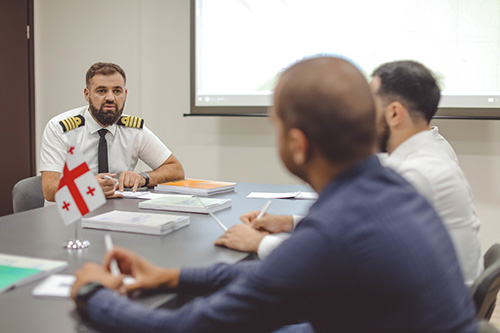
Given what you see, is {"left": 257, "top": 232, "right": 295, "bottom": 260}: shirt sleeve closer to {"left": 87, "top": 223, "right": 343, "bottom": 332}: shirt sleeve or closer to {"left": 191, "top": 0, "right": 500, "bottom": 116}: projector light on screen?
{"left": 87, "top": 223, "right": 343, "bottom": 332}: shirt sleeve

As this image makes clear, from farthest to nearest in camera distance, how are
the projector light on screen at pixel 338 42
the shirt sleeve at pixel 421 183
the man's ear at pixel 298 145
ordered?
the projector light on screen at pixel 338 42, the shirt sleeve at pixel 421 183, the man's ear at pixel 298 145

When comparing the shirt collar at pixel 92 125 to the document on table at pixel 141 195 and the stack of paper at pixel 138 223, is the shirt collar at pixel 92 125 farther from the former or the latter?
the stack of paper at pixel 138 223

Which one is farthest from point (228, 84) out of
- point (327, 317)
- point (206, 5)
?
point (327, 317)

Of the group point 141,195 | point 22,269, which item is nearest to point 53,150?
point 141,195

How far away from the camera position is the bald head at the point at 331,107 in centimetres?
84

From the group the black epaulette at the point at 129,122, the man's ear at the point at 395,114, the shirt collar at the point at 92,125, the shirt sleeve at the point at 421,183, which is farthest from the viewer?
the black epaulette at the point at 129,122

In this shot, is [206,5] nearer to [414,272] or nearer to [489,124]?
[489,124]

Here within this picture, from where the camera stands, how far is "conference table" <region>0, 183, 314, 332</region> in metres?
1.00

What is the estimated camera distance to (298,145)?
905 millimetres

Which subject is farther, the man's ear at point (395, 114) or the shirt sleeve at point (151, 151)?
the shirt sleeve at point (151, 151)

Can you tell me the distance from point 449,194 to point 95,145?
7.08 ft

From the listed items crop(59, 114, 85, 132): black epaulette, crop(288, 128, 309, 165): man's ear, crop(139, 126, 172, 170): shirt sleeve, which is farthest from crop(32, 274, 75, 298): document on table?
crop(139, 126, 172, 170): shirt sleeve

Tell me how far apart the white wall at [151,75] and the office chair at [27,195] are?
6.00 feet

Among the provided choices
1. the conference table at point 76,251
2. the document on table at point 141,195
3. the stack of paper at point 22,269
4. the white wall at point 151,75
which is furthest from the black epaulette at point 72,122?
the stack of paper at point 22,269
